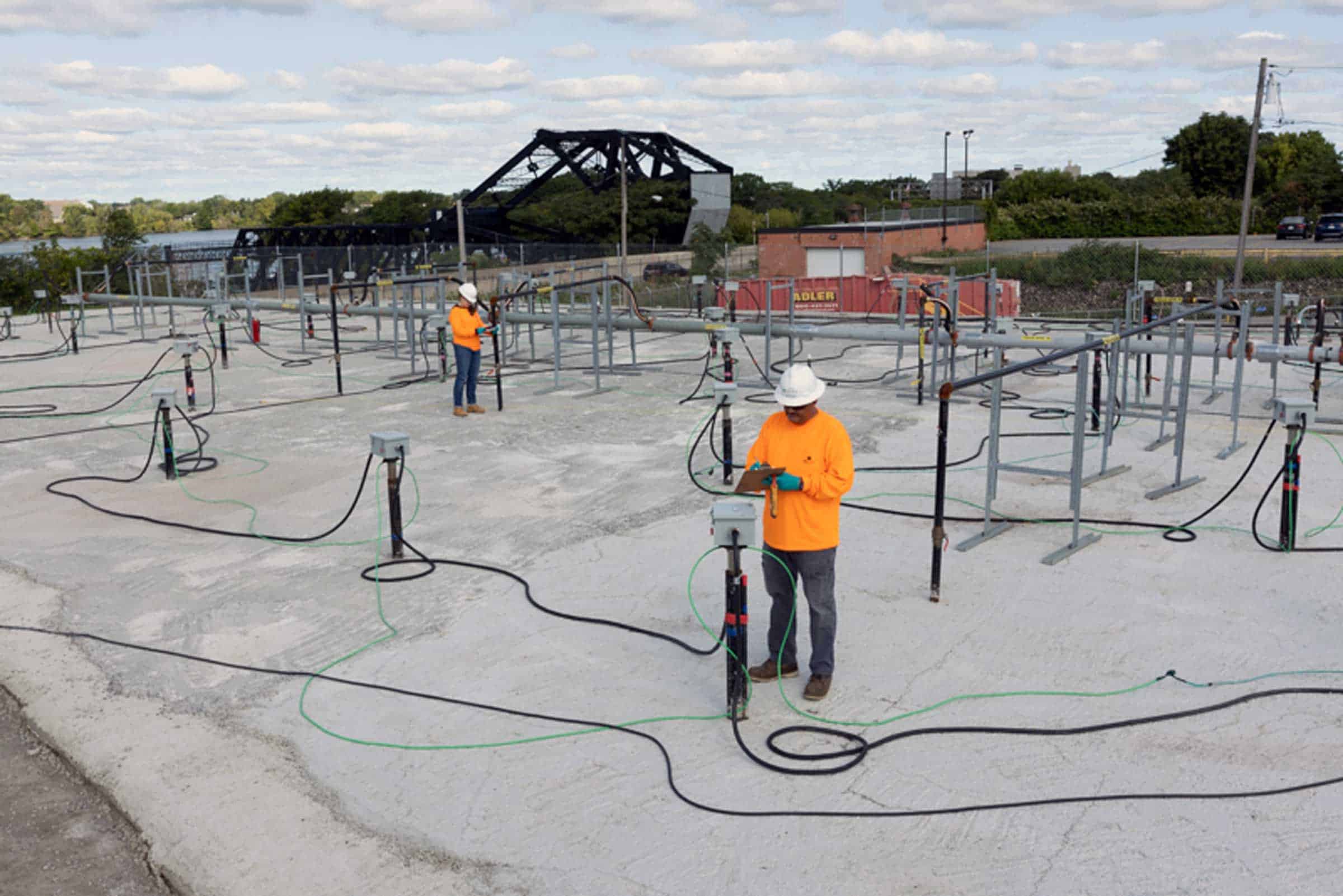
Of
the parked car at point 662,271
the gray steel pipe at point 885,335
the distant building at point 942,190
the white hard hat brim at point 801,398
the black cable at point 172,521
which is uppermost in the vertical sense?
the distant building at point 942,190

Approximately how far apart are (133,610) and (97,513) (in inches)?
112

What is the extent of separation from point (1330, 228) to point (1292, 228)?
3.35m

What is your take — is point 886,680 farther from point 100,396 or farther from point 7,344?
point 7,344

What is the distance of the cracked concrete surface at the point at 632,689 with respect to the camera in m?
4.71

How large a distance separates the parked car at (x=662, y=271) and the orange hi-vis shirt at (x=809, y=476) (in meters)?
36.8

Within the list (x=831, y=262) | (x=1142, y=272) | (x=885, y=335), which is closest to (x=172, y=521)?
(x=885, y=335)

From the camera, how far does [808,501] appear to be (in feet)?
19.4

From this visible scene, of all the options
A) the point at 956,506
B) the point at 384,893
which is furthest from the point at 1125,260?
the point at 384,893

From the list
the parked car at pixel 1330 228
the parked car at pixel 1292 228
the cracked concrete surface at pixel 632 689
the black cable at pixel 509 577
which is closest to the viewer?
the cracked concrete surface at pixel 632 689

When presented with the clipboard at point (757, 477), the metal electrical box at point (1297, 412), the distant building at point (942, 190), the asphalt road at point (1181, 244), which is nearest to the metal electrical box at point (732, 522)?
the clipboard at point (757, 477)

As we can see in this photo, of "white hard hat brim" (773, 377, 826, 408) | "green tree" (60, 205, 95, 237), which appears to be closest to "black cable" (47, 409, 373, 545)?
"white hard hat brim" (773, 377, 826, 408)

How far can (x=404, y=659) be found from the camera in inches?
267

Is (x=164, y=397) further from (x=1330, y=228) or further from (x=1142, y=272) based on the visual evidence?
(x=1330, y=228)

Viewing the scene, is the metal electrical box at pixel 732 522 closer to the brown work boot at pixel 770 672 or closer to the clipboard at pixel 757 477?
the clipboard at pixel 757 477
